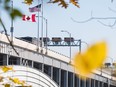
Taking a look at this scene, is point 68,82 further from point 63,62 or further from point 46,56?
point 46,56

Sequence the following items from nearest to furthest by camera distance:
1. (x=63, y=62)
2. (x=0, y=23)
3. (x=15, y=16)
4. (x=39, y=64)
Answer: (x=15, y=16) < (x=0, y=23) < (x=39, y=64) < (x=63, y=62)

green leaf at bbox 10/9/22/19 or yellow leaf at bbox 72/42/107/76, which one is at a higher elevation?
green leaf at bbox 10/9/22/19

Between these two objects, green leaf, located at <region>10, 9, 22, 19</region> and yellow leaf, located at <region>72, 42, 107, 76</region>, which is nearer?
yellow leaf, located at <region>72, 42, 107, 76</region>

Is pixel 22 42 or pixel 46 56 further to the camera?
pixel 46 56

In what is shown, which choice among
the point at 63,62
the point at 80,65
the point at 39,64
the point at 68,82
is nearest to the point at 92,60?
the point at 80,65

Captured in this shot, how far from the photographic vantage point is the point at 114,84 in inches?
5079

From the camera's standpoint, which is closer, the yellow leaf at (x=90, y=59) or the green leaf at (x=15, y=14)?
the yellow leaf at (x=90, y=59)

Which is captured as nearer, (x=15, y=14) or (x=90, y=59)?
(x=90, y=59)

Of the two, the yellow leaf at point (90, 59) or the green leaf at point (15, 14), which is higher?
the green leaf at point (15, 14)

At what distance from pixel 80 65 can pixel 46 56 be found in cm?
6816

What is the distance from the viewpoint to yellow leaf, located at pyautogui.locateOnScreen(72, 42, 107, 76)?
150 centimetres

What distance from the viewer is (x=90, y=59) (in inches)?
59.5

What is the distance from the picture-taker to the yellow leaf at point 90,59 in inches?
58.9

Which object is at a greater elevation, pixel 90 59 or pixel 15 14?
pixel 15 14
